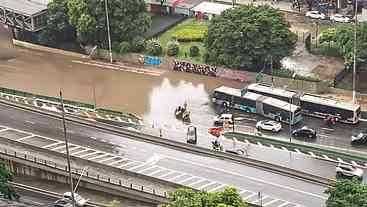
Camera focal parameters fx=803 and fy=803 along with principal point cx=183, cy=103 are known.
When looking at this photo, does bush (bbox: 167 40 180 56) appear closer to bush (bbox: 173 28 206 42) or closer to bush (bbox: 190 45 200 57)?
bush (bbox: 190 45 200 57)

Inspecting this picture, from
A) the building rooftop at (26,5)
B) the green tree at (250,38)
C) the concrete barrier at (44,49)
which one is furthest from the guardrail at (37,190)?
the building rooftop at (26,5)

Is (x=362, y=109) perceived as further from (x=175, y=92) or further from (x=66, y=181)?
(x=66, y=181)

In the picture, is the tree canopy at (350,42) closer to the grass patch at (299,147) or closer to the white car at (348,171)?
the grass patch at (299,147)

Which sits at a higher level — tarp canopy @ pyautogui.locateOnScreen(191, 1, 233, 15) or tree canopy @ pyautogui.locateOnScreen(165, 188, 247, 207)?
tarp canopy @ pyautogui.locateOnScreen(191, 1, 233, 15)

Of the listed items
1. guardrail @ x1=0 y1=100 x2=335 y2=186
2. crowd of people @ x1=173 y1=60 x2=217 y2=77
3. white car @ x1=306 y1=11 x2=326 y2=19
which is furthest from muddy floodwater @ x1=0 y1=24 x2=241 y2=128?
white car @ x1=306 y1=11 x2=326 y2=19

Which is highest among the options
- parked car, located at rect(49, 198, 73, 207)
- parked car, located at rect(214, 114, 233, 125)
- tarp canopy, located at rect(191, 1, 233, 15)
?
tarp canopy, located at rect(191, 1, 233, 15)

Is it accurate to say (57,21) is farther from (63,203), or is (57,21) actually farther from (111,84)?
(63,203)

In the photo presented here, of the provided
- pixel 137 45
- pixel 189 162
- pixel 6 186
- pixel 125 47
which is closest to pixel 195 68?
pixel 137 45
